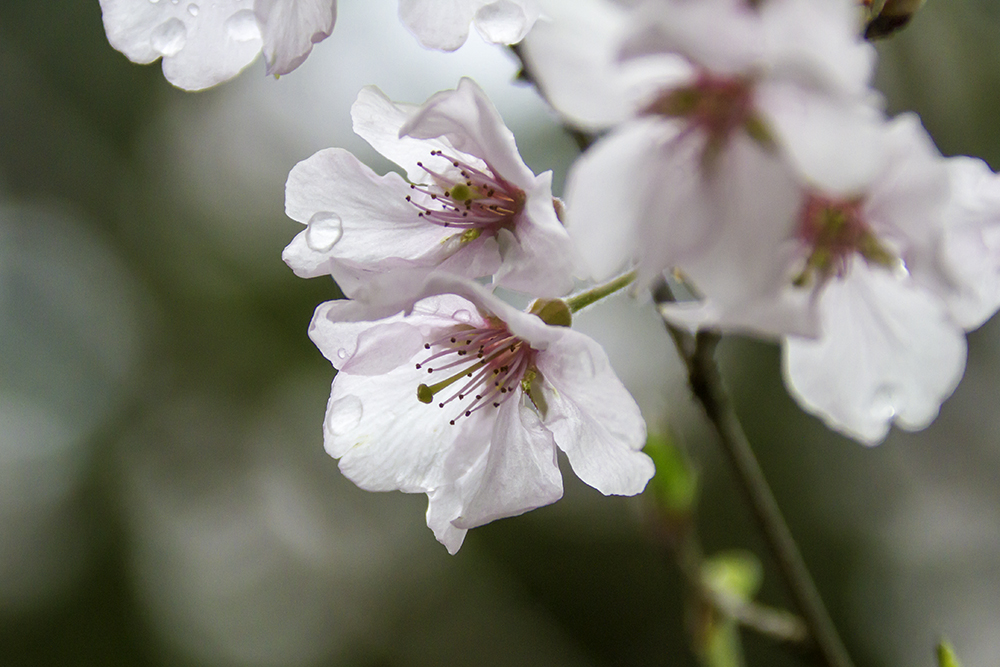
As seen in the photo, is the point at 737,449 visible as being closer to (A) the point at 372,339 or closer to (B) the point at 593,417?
(B) the point at 593,417

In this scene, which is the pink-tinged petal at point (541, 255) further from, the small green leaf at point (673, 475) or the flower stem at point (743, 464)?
the small green leaf at point (673, 475)

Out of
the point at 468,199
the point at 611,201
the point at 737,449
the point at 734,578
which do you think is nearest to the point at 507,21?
the point at 468,199

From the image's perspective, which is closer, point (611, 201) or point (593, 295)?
point (611, 201)

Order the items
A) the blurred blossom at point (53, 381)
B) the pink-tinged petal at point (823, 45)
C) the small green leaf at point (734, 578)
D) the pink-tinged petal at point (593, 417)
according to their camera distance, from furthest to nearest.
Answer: the blurred blossom at point (53, 381)
the small green leaf at point (734, 578)
the pink-tinged petal at point (593, 417)
the pink-tinged petal at point (823, 45)

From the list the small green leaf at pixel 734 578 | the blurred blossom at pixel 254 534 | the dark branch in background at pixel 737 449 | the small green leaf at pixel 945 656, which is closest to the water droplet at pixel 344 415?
the dark branch in background at pixel 737 449

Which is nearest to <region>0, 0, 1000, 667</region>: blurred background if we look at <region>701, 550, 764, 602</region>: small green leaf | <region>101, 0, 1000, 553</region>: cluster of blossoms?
<region>701, 550, 764, 602</region>: small green leaf

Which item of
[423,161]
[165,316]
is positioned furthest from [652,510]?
[165,316]

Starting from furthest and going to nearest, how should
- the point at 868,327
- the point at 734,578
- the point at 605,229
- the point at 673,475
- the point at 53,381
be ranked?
the point at 53,381
the point at 734,578
the point at 673,475
the point at 868,327
the point at 605,229
